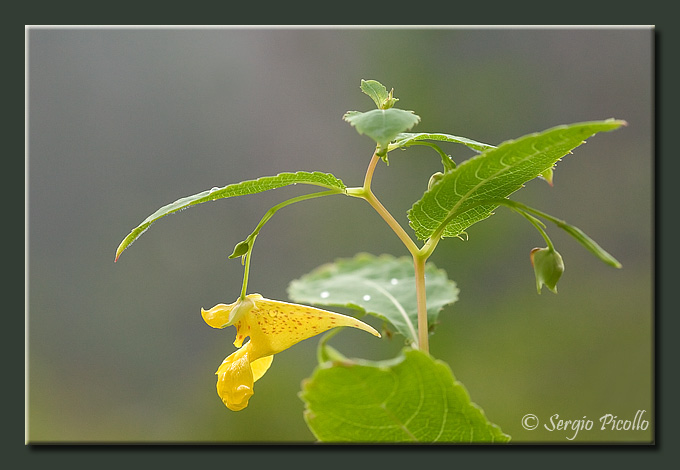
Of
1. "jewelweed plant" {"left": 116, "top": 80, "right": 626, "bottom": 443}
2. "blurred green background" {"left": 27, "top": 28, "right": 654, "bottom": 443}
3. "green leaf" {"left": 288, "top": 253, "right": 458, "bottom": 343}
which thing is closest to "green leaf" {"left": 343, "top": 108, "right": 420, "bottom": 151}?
"jewelweed plant" {"left": 116, "top": 80, "right": 626, "bottom": 443}

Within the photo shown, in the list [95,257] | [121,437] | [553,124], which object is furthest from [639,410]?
[95,257]

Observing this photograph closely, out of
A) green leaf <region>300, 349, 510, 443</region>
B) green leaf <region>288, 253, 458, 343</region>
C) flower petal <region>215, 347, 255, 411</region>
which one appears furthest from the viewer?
green leaf <region>288, 253, 458, 343</region>

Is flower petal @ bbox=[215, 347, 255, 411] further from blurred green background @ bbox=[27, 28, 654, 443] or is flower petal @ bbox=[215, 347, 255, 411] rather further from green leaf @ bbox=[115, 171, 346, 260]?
blurred green background @ bbox=[27, 28, 654, 443]

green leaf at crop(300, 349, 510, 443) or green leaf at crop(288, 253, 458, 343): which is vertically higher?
green leaf at crop(288, 253, 458, 343)

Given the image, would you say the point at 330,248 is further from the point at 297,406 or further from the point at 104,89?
the point at 104,89

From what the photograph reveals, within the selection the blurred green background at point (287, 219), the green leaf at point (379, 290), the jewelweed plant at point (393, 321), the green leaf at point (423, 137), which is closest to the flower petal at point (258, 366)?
the jewelweed plant at point (393, 321)

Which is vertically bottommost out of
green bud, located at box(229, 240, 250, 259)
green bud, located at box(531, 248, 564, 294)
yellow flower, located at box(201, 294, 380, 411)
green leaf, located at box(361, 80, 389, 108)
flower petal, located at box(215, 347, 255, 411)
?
flower petal, located at box(215, 347, 255, 411)

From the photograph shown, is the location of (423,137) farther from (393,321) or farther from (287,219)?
(287,219)

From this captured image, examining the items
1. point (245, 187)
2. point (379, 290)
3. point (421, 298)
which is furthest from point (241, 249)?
point (379, 290)
